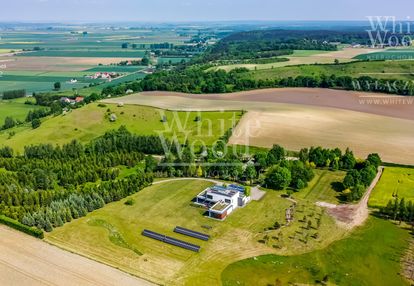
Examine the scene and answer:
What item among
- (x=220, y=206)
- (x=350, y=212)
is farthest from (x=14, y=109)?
(x=350, y=212)

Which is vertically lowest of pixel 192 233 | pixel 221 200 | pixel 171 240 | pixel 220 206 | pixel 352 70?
pixel 192 233

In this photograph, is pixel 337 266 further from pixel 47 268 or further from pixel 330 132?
pixel 330 132

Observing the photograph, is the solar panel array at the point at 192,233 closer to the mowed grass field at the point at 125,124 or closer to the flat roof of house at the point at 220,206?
the flat roof of house at the point at 220,206

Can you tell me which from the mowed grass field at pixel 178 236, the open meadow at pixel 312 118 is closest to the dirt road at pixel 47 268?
the mowed grass field at pixel 178 236

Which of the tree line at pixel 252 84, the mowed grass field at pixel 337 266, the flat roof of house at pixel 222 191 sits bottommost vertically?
the mowed grass field at pixel 337 266

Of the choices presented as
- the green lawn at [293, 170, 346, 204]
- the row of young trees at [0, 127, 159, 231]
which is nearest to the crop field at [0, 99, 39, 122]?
the row of young trees at [0, 127, 159, 231]

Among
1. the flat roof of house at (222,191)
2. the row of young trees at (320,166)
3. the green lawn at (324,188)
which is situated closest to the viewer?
the flat roof of house at (222,191)

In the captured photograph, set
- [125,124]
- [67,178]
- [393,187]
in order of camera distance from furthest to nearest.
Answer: [125,124] → [67,178] → [393,187]

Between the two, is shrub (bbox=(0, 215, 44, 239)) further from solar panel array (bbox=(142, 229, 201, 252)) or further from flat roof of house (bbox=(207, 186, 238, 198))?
flat roof of house (bbox=(207, 186, 238, 198))
